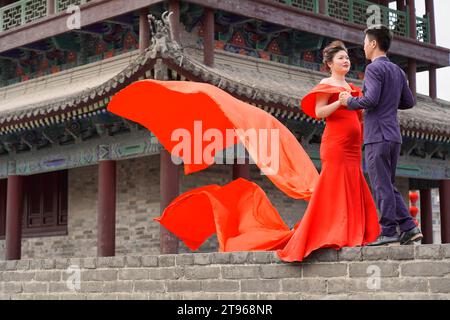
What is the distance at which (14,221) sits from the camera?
18234 millimetres

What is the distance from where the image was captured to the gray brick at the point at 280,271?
810cm

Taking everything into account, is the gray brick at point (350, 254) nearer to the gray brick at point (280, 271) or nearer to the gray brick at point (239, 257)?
the gray brick at point (280, 271)

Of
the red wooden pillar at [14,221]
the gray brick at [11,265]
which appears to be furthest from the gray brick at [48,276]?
the red wooden pillar at [14,221]

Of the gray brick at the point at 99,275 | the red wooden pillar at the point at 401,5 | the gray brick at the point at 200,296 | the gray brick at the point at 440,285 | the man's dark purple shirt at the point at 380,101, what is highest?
the red wooden pillar at the point at 401,5

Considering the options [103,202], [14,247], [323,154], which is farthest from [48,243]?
[323,154]

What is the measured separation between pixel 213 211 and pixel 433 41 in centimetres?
1386

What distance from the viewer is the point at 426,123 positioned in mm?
17188

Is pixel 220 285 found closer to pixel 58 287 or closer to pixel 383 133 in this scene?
pixel 383 133

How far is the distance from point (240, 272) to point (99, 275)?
2.32 m

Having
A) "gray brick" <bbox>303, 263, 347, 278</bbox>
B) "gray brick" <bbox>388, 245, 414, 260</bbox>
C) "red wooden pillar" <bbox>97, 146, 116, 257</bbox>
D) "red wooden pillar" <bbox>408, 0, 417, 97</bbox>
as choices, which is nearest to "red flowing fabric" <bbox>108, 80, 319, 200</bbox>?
"gray brick" <bbox>303, 263, 347, 278</bbox>

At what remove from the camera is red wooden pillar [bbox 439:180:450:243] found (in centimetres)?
2027

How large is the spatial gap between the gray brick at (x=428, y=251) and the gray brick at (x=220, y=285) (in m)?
2.19

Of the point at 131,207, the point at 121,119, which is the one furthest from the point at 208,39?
the point at 131,207
